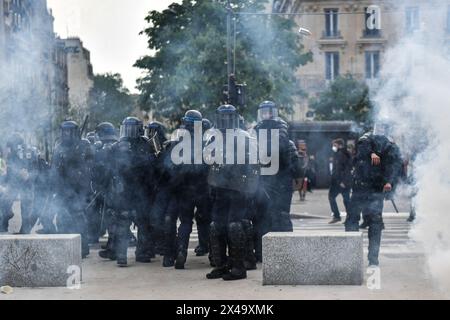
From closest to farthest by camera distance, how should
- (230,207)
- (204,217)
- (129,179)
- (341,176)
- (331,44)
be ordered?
(230,207), (129,179), (204,217), (341,176), (331,44)

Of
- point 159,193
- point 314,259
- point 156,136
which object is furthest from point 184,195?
point 314,259

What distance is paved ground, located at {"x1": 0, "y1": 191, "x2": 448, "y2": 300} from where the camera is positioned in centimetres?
931

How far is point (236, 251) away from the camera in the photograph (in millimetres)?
10484

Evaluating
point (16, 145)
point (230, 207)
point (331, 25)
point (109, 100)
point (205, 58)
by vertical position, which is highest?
point (331, 25)

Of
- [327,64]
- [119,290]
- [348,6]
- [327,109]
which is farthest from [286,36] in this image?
[327,64]

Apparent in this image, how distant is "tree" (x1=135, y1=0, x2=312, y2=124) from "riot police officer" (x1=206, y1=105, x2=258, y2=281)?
17.9m

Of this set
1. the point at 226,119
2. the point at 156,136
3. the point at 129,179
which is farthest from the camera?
the point at 156,136

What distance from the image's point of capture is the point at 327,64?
208 ft

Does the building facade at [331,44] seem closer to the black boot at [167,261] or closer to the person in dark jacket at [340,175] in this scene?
the person in dark jacket at [340,175]

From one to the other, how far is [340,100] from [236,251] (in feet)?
140

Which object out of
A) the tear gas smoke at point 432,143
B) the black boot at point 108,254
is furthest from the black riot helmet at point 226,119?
the black boot at point 108,254

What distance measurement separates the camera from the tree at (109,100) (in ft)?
245

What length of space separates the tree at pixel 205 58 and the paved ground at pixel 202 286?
17.1 meters

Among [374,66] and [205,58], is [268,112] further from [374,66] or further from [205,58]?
[374,66]
